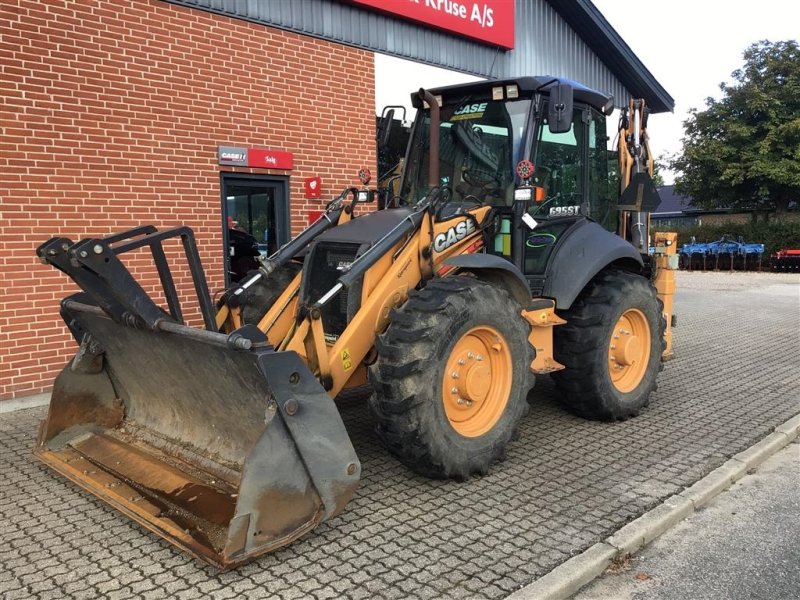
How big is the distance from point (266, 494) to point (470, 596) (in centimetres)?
102

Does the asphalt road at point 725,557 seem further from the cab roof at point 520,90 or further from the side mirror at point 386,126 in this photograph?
the side mirror at point 386,126

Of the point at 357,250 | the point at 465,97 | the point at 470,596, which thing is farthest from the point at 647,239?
the point at 470,596

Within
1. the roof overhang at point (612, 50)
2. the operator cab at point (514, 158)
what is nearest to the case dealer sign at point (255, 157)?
the operator cab at point (514, 158)

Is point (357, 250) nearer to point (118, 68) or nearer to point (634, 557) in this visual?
point (634, 557)

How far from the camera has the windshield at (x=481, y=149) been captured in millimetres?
4941

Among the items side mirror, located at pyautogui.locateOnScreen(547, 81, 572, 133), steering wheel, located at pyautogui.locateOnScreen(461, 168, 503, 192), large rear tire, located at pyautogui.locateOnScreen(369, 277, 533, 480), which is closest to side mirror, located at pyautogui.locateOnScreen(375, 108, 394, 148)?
steering wheel, located at pyautogui.locateOnScreen(461, 168, 503, 192)

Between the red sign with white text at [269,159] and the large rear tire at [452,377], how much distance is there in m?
4.22

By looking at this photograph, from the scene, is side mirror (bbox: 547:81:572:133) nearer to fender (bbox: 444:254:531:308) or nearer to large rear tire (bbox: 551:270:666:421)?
fender (bbox: 444:254:531:308)

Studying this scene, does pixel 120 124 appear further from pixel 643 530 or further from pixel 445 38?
pixel 643 530

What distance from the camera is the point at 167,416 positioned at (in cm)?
411

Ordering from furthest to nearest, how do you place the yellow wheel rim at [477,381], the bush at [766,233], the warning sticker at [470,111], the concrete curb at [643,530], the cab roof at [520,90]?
the bush at [766,233] < the warning sticker at [470,111] < the cab roof at [520,90] < the yellow wheel rim at [477,381] < the concrete curb at [643,530]

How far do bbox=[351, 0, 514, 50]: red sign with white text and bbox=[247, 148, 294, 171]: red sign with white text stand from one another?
7.38 feet

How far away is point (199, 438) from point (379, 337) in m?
1.27

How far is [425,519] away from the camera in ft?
11.8
